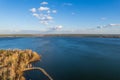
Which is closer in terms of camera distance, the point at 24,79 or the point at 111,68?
the point at 24,79

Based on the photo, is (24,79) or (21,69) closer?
(24,79)

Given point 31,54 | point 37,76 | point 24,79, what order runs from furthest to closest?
point 31,54 → point 37,76 → point 24,79

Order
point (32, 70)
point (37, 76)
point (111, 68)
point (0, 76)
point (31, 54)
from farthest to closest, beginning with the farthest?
point (31, 54)
point (111, 68)
point (32, 70)
point (37, 76)
point (0, 76)

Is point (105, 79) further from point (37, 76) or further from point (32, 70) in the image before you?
point (32, 70)

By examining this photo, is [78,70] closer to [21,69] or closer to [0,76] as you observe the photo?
[21,69]

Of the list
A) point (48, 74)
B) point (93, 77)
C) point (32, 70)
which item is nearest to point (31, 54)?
point (32, 70)

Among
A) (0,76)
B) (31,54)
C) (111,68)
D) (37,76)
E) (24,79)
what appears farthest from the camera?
(31,54)

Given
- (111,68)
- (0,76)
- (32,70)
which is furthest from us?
(111,68)

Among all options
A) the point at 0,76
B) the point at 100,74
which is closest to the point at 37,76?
the point at 0,76
